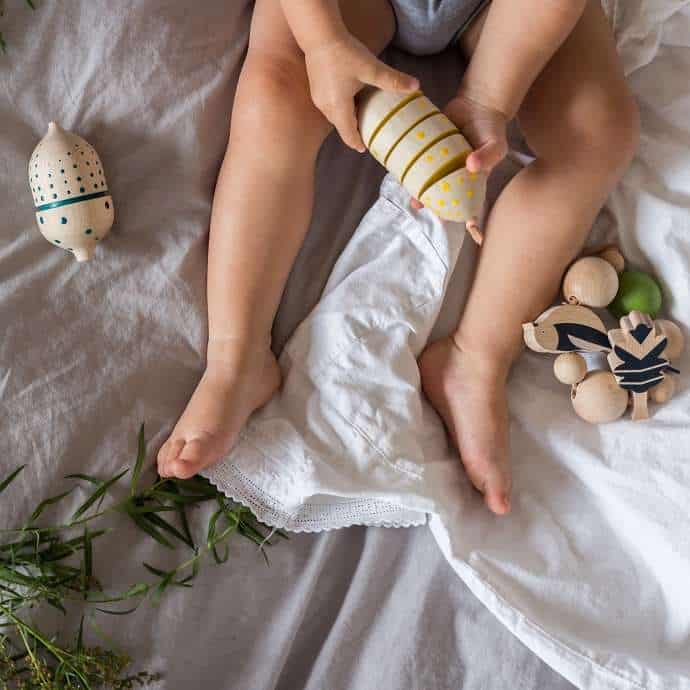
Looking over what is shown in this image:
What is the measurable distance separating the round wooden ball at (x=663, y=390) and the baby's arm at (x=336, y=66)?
45 centimetres

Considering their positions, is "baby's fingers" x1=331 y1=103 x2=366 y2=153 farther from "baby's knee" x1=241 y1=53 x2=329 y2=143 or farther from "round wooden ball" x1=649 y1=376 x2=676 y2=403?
"round wooden ball" x1=649 y1=376 x2=676 y2=403

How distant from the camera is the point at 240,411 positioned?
0.90 metres

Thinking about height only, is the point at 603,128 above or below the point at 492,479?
above

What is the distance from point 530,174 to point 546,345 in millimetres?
194

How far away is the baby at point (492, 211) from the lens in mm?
879

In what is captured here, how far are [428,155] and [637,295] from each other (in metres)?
0.38

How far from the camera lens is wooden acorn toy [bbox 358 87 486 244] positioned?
72 cm

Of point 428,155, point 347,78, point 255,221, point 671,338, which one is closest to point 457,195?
point 428,155

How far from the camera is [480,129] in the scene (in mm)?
804

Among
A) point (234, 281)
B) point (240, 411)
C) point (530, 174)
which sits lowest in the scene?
point (240, 411)

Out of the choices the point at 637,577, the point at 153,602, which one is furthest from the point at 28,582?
the point at 637,577

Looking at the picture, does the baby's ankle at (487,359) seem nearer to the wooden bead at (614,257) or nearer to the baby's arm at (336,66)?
the wooden bead at (614,257)

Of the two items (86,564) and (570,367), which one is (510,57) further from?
(86,564)

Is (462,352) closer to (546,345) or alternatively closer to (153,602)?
(546,345)
